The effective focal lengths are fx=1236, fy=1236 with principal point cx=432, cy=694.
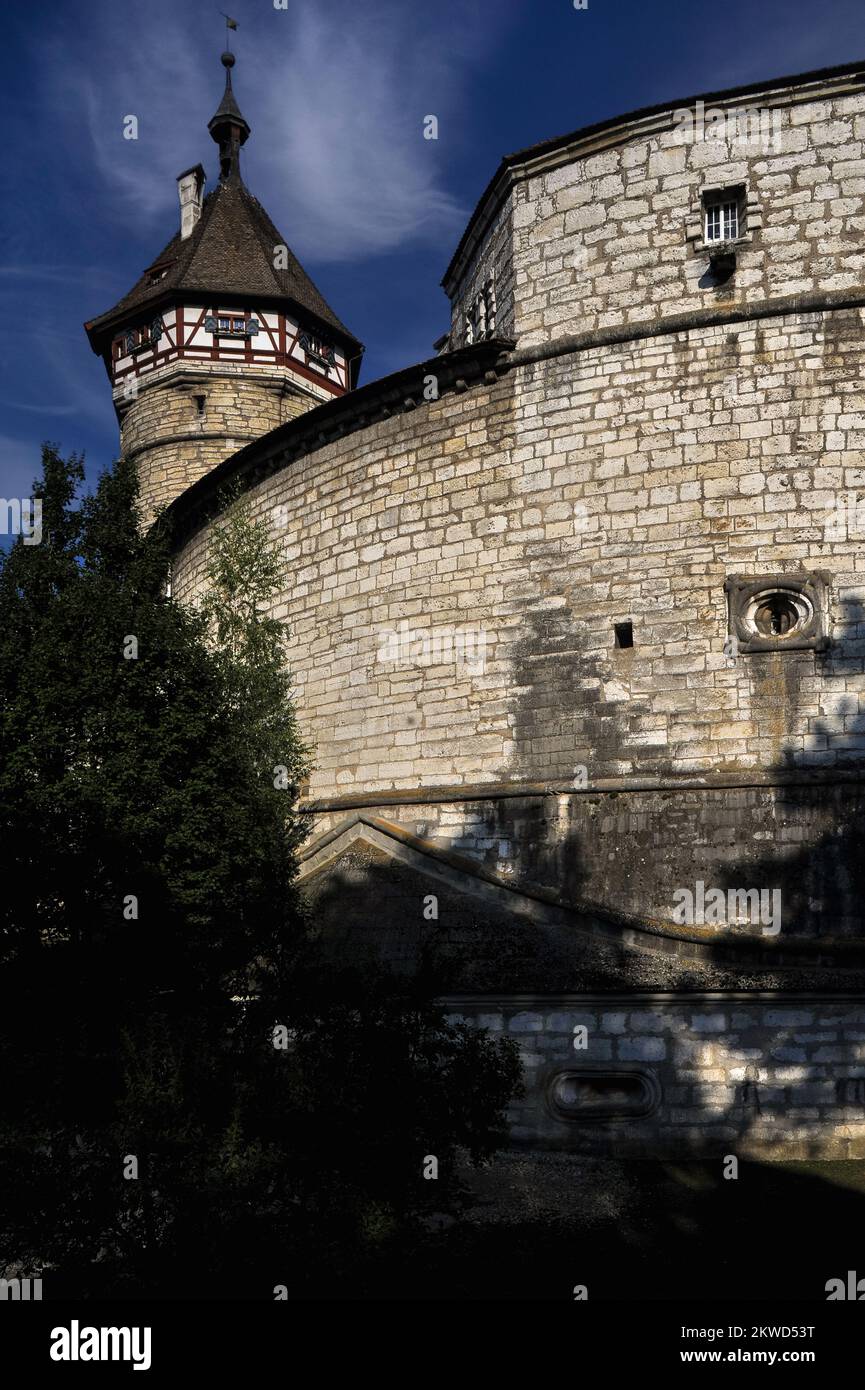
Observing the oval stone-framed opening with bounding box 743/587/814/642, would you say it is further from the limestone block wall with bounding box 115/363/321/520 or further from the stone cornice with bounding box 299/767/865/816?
the limestone block wall with bounding box 115/363/321/520

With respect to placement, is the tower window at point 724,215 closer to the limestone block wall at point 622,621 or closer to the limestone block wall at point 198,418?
the limestone block wall at point 622,621

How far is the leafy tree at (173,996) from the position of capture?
696 cm

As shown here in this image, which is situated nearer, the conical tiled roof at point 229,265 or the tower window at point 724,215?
the tower window at point 724,215

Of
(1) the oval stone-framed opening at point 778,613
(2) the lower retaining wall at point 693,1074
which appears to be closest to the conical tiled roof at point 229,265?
(1) the oval stone-framed opening at point 778,613

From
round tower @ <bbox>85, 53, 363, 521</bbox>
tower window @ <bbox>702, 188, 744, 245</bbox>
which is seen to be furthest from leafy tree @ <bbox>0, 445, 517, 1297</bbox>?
round tower @ <bbox>85, 53, 363, 521</bbox>

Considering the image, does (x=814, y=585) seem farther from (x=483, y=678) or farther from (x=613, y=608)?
(x=483, y=678)

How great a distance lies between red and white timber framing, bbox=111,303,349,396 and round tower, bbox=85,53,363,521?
0.02 m

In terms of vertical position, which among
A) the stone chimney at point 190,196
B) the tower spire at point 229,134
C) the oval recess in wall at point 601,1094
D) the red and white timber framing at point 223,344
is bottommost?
the oval recess in wall at point 601,1094

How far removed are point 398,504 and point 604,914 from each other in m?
5.76

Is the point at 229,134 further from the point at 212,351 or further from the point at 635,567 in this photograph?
the point at 635,567

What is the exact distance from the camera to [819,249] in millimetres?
12789

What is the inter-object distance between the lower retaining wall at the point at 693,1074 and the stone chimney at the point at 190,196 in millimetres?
24650

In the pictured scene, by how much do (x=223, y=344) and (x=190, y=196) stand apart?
5.92 m

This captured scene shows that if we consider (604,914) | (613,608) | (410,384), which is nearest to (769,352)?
(613,608)
